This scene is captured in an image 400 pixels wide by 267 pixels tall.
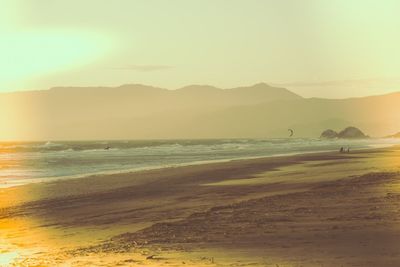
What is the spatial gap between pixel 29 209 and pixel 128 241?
8510 millimetres

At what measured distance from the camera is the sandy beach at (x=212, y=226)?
10680 millimetres

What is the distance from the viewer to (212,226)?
1409cm

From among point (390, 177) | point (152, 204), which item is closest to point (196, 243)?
point (152, 204)

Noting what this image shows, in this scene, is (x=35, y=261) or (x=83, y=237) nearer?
(x=35, y=261)

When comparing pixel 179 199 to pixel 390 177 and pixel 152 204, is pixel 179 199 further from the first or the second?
pixel 390 177

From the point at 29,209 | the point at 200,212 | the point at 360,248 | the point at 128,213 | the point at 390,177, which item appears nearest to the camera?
the point at 360,248

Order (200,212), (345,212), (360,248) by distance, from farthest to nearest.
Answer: (200,212), (345,212), (360,248)

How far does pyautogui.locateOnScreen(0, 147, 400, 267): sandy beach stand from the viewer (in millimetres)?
10680

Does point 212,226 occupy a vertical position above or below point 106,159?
above

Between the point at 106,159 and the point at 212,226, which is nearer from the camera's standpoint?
the point at 212,226

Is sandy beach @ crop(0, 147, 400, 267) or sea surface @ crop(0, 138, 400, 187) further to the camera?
sea surface @ crop(0, 138, 400, 187)

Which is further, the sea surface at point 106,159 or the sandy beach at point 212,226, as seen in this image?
the sea surface at point 106,159

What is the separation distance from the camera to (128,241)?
1285 centimetres

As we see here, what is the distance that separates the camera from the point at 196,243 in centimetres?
1212
